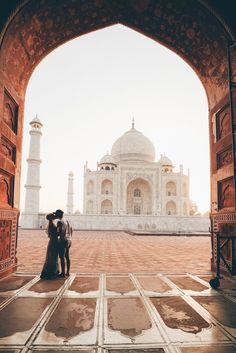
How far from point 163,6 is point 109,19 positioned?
1103 mm

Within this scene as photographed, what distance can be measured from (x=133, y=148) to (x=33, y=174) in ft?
49.8

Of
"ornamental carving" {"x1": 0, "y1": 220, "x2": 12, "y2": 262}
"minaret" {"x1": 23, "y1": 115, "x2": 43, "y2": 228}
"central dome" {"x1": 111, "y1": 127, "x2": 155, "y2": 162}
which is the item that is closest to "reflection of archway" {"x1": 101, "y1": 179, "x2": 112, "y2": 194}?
"central dome" {"x1": 111, "y1": 127, "x2": 155, "y2": 162}

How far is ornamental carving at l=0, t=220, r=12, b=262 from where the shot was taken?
13.2ft

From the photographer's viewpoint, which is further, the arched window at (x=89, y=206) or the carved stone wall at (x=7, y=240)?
the arched window at (x=89, y=206)

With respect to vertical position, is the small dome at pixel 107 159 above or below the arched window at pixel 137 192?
above

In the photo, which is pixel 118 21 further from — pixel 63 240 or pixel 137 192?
pixel 137 192

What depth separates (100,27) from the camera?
5.25m

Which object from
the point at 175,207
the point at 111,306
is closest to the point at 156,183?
the point at 175,207

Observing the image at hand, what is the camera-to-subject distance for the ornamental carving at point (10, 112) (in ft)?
14.0

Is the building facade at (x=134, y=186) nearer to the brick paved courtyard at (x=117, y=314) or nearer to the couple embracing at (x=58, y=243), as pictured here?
the couple embracing at (x=58, y=243)

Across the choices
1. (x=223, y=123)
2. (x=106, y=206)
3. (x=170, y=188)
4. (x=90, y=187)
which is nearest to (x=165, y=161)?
(x=170, y=188)

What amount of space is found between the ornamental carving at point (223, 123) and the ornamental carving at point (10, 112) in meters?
3.55

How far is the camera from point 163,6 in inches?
179

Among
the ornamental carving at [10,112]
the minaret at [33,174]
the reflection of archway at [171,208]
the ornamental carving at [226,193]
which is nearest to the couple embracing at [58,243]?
the ornamental carving at [10,112]
